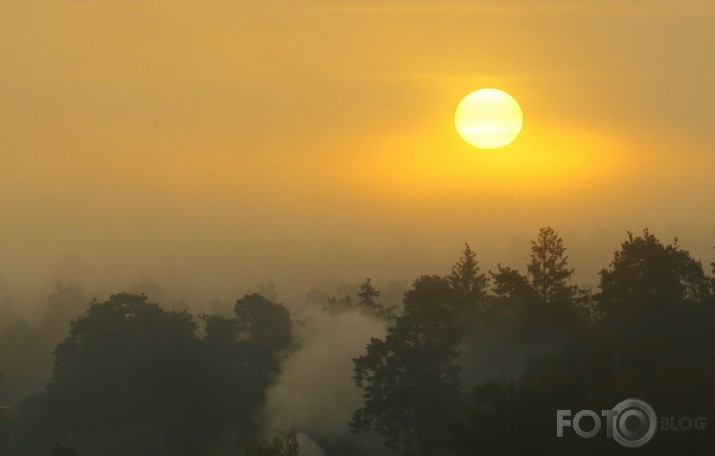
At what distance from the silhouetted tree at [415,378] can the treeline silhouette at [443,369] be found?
84 millimetres

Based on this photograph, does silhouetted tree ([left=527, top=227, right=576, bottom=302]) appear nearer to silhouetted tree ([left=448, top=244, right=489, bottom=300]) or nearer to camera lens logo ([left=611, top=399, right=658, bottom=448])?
silhouetted tree ([left=448, top=244, right=489, bottom=300])

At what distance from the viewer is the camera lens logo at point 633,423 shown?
57.4 metres

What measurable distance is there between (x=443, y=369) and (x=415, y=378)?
6.86 feet

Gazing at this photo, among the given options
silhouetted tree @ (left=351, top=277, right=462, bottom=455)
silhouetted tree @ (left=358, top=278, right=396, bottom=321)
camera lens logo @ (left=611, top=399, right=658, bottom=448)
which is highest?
silhouetted tree @ (left=358, top=278, right=396, bottom=321)

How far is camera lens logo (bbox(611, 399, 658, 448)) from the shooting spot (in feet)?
188

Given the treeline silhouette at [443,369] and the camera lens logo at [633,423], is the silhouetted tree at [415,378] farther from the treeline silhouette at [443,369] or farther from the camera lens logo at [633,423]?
the camera lens logo at [633,423]

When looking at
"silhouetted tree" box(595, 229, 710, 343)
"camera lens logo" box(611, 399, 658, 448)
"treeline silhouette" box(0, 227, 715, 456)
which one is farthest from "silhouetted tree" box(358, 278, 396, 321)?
"camera lens logo" box(611, 399, 658, 448)

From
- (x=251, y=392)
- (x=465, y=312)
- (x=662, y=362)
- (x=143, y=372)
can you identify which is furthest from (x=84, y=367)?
(x=662, y=362)

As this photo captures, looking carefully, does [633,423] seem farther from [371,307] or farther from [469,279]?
[371,307]

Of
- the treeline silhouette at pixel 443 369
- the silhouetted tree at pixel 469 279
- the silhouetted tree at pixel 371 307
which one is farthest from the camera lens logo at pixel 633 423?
the silhouetted tree at pixel 371 307

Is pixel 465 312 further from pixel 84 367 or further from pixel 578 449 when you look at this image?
pixel 578 449

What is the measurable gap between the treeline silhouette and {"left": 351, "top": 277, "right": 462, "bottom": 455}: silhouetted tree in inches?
3.3

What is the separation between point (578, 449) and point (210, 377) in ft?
205

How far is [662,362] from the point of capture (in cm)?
6819
